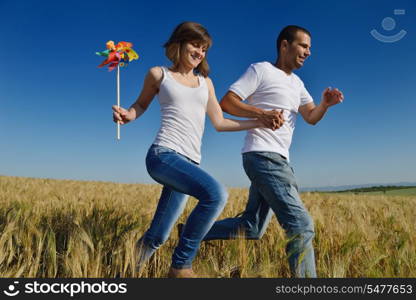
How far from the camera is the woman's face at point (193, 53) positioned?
2340 millimetres

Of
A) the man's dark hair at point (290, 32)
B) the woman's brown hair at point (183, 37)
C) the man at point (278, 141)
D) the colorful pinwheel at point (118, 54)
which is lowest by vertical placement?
the man at point (278, 141)

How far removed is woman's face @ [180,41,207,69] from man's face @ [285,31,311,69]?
0.60m

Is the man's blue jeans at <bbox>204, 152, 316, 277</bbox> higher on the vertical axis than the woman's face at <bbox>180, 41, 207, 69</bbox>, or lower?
lower

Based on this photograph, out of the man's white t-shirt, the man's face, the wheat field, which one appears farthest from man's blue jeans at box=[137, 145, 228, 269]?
the man's face

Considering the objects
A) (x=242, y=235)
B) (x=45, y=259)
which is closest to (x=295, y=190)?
(x=242, y=235)

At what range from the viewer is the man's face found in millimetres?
2488

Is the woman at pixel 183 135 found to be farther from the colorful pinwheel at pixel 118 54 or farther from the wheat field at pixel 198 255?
the colorful pinwheel at pixel 118 54

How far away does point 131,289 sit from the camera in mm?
1790

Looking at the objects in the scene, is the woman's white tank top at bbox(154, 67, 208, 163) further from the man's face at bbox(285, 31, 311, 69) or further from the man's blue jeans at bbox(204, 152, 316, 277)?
the man's face at bbox(285, 31, 311, 69)

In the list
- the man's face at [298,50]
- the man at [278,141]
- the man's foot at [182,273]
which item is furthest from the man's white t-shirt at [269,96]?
the man's foot at [182,273]

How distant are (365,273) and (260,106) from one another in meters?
1.21

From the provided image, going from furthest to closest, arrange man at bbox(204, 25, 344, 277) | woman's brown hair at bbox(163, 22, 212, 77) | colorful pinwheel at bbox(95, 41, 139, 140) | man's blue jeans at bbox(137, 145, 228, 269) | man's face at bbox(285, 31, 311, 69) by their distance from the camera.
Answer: colorful pinwheel at bbox(95, 41, 139, 140) → man's face at bbox(285, 31, 311, 69) → woman's brown hair at bbox(163, 22, 212, 77) → man at bbox(204, 25, 344, 277) → man's blue jeans at bbox(137, 145, 228, 269)

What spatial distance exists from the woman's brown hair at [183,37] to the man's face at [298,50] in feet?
1.86

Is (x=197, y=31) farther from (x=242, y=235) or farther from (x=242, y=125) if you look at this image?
(x=242, y=235)
